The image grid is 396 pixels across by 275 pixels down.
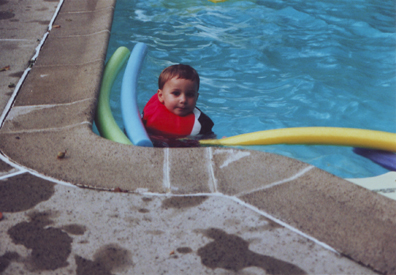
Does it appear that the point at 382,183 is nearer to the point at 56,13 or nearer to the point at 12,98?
the point at 12,98

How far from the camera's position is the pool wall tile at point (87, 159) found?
7.53 ft

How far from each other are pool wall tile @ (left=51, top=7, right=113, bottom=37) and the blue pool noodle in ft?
2.36

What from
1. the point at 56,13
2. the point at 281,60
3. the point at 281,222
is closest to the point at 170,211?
the point at 281,222

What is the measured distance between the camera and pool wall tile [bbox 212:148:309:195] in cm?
228

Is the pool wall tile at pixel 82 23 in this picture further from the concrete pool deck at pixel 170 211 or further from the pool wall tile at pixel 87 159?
the pool wall tile at pixel 87 159

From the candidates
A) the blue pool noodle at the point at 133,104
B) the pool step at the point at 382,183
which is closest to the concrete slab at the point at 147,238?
the blue pool noodle at the point at 133,104

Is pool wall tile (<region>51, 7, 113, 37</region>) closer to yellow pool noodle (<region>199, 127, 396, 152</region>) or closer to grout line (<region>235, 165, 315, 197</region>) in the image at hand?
yellow pool noodle (<region>199, 127, 396, 152</region>)

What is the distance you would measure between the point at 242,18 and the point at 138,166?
17.9ft

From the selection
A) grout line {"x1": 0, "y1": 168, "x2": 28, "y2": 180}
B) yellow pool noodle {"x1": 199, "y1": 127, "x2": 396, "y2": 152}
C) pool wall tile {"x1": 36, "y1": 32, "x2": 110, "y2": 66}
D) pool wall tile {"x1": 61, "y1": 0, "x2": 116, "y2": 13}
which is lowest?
yellow pool noodle {"x1": 199, "y1": 127, "x2": 396, "y2": 152}

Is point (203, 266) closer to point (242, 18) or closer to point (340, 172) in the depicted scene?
point (340, 172)

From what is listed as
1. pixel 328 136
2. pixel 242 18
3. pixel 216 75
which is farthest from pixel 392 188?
pixel 242 18

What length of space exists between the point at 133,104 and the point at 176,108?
0.40 m

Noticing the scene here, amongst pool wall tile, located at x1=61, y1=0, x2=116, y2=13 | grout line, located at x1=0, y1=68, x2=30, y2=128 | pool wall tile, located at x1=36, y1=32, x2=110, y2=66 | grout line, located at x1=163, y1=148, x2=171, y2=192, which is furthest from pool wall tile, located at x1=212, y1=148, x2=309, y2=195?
pool wall tile, located at x1=61, y1=0, x2=116, y2=13

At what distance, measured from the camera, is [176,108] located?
3.64 meters
